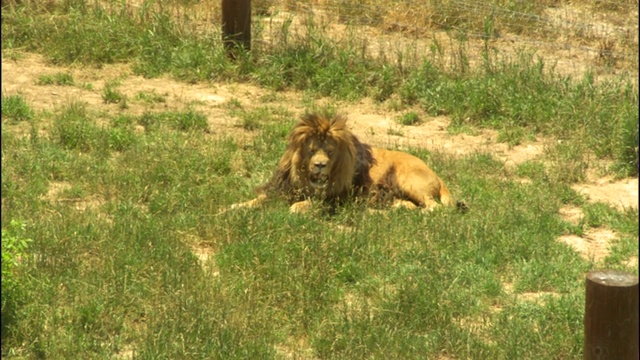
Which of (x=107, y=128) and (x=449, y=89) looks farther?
(x=449, y=89)

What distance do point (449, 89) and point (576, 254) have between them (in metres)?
4.33

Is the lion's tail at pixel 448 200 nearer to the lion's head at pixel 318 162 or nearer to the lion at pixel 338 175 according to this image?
the lion at pixel 338 175

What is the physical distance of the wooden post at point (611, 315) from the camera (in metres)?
5.03

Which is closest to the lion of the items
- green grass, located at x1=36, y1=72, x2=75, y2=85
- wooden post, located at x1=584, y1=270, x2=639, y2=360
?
wooden post, located at x1=584, y1=270, x2=639, y2=360

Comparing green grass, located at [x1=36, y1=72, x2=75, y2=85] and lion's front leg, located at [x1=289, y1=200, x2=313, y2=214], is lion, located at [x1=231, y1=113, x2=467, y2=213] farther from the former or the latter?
green grass, located at [x1=36, y1=72, x2=75, y2=85]

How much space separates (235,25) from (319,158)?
4.54 m

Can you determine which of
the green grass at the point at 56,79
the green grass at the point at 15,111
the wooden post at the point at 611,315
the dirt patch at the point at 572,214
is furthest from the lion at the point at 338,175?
the green grass at the point at 56,79

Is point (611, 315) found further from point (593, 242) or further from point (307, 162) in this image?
point (307, 162)

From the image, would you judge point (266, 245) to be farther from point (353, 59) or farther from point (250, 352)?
point (353, 59)

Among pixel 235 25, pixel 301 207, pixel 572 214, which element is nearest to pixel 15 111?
pixel 235 25

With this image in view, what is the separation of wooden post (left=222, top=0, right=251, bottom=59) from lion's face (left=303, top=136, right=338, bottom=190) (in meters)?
4.24

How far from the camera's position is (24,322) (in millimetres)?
6270

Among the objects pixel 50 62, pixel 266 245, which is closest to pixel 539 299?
pixel 266 245

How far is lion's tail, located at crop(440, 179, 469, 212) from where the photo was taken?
8.97 meters
